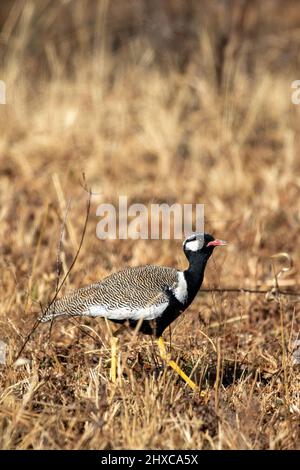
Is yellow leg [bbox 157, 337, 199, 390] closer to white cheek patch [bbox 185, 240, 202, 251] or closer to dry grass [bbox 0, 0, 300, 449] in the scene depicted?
dry grass [bbox 0, 0, 300, 449]

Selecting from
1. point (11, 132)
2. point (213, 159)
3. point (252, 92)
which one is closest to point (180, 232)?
point (213, 159)

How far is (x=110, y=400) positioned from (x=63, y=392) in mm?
268

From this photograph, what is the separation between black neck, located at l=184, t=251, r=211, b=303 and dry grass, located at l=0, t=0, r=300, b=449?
24 centimetres

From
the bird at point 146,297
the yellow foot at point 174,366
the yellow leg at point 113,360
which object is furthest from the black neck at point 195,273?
the yellow leg at point 113,360

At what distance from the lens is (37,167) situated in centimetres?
746

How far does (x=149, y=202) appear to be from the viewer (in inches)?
276

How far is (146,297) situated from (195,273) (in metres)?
0.25

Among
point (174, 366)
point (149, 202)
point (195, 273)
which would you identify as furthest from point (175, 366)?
point (149, 202)

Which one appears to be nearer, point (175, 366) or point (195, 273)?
point (175, 366)

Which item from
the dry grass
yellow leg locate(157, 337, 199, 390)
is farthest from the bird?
the dry grass

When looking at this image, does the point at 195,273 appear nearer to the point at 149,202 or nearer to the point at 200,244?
the point at 200,244

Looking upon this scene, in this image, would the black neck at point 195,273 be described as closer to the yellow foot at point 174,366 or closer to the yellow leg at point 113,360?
the yellow foot at point 174,366

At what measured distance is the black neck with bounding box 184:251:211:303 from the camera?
3.79 m
